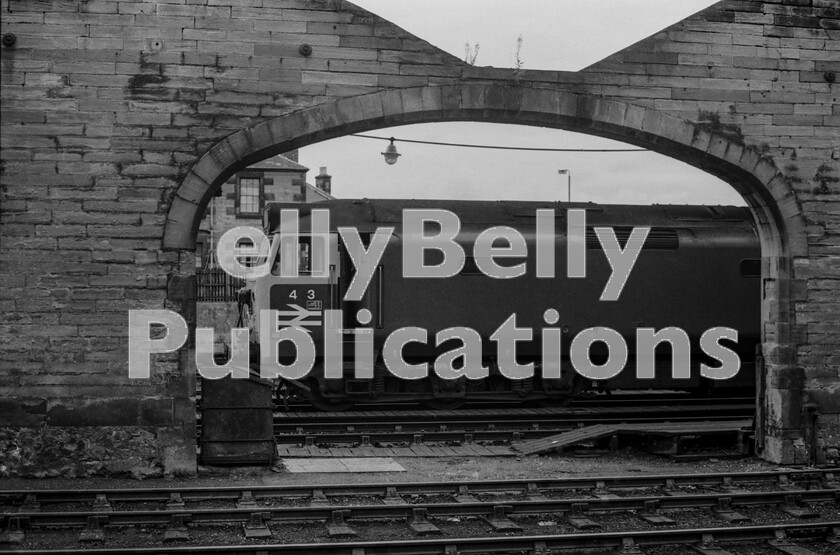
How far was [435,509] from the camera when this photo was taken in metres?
9.06

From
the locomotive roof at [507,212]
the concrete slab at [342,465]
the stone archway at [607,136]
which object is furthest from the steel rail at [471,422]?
the stone archway at [607,136]

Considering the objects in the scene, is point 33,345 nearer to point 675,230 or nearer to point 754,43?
point 754,43

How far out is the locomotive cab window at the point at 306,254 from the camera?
1474cm

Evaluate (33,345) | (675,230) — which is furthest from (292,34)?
(675,230)

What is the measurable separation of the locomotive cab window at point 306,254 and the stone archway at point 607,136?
3624 millimetres

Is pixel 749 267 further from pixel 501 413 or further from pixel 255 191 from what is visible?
pixel 255 191

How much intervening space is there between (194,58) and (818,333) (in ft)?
26.6

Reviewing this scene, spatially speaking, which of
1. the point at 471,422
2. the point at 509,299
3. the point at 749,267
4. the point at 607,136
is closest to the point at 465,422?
the point at 471,422

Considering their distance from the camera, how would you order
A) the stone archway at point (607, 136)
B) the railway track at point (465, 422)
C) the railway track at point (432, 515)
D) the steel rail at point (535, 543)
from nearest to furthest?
1. the steel rail at point (535, 543)
2. the railway track at point (432, 515)
3. the stone archway at point (607, 136)
4. the railway track at point (465, 422)

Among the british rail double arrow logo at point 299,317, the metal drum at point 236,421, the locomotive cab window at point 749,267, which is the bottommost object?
the metal drum at point 236,421

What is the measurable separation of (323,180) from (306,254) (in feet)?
82.7

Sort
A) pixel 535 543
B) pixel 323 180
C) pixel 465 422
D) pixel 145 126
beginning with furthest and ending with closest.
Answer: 1. pixel 323 180
2. pixel 465 422
3. pixel 145 126
4. pixel 535 543

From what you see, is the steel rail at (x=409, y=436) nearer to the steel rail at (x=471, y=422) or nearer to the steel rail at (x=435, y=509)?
the steel rail at (x=471, y=422)

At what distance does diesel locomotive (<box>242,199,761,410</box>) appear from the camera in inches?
581
